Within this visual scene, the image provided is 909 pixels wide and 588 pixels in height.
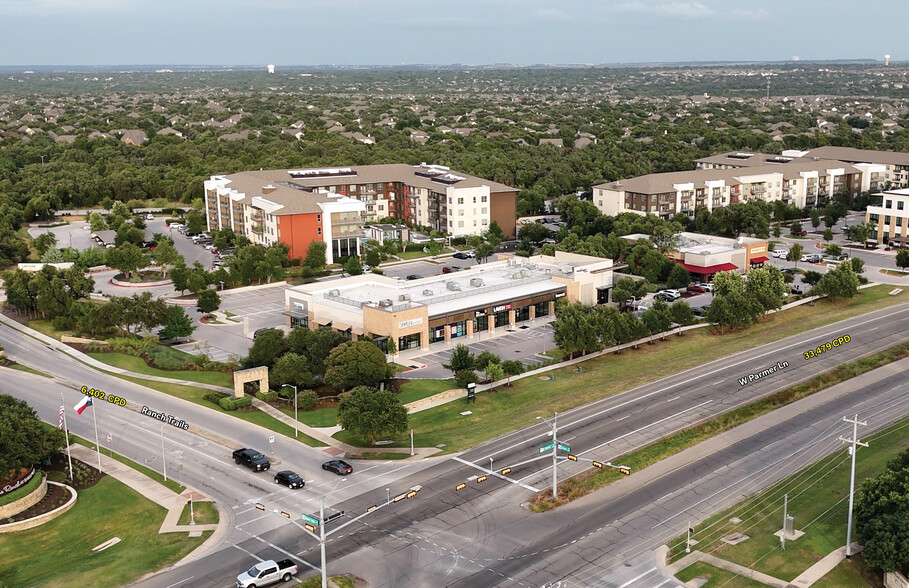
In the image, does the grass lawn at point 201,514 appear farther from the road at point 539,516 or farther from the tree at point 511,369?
the tree at point 511,369

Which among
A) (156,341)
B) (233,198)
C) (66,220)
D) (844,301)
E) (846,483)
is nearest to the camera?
(846,483)

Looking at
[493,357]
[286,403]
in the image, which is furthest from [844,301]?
[286,403]

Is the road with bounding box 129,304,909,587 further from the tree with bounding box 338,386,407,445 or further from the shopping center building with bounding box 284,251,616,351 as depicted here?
the shopping center building with bounding box 284,251,616,351

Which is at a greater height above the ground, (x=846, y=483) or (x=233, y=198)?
(x=233, y=198)

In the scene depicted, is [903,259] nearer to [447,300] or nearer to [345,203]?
[447,300]

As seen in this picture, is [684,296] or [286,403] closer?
[286,403]

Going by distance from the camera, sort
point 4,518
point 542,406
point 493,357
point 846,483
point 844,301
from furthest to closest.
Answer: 1. point 844,301
2. point 493,357
3. point 542,406
4. point 846,483
5. point 4,518

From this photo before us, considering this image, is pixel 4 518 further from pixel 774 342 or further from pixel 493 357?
pixel 774 342
